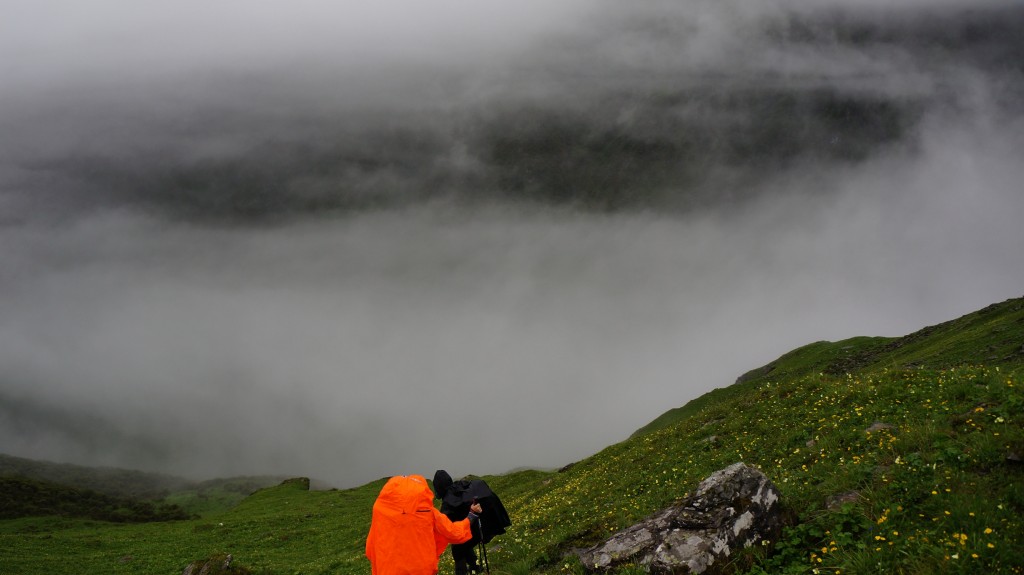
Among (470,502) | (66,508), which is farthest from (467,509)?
(66,508)

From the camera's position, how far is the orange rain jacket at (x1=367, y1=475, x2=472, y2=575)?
10.1 m

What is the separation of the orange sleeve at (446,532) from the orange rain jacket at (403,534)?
25 cm

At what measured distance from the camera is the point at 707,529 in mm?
10992

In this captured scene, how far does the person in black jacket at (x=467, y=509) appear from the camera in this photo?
41.4ft

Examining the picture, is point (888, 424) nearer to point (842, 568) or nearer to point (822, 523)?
point (822, 523)

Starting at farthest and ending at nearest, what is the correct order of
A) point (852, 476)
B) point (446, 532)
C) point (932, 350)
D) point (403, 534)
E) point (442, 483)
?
point (932, 350) → point (442, 483) → point (852, 476) → point (446, 532) → point (403, 534)

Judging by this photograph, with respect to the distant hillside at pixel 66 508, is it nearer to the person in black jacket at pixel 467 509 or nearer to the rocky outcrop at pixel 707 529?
the person in black jacket at pixel 467 509

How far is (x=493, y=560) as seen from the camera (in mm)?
17125

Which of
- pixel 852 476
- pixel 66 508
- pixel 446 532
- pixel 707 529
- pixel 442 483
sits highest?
pixel 66 508

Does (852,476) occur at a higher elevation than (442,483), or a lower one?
lower

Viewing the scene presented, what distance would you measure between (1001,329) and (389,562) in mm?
76784

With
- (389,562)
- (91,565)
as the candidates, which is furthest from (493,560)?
(91,565)

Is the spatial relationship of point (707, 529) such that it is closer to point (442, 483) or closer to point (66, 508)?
point (442, 483)

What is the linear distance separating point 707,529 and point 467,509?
17.9 ft
